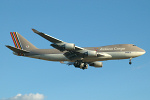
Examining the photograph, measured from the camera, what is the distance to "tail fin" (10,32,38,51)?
67.4m

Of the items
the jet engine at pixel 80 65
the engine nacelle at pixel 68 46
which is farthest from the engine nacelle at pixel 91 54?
the jet engine at pixel 80 65

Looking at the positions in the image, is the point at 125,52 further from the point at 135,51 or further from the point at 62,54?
the point at 62,54

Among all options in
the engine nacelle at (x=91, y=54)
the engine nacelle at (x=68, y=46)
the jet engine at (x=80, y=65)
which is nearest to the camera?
the engine nacelle at (x=68, y=46)

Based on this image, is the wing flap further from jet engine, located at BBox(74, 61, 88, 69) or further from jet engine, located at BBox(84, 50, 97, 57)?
jet engine, located at BBox(74, 61, 88, 69)

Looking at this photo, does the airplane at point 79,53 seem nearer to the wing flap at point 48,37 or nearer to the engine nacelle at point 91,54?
the engine nacelle at point 91,54

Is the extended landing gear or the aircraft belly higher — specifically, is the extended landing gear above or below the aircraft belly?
below

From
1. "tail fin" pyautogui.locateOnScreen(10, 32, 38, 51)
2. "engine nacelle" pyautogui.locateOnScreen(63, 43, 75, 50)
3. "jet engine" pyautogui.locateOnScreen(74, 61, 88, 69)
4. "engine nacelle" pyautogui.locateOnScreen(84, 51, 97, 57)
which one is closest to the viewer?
"engine nacelle" pyautogui.locateOnScreen(63, 43, 75, 50)

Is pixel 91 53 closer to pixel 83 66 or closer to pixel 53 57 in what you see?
pixel 83 66

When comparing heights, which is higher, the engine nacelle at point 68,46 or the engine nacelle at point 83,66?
the engine nacelle at point 68,46

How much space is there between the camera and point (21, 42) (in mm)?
68688

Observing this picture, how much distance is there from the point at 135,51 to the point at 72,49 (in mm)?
16421

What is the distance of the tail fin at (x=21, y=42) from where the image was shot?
67375 millimetres

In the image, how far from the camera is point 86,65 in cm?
6638

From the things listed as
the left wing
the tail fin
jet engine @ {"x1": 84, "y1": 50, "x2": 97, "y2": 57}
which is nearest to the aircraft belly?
the left wing
